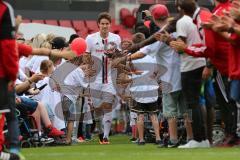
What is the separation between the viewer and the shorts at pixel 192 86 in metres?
12.0

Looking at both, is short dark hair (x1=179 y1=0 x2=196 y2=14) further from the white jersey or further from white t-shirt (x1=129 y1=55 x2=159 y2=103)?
the white jersey

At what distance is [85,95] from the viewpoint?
55.2 feet

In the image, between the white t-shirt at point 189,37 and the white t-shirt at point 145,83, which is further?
the white t-shirt at point 145,83

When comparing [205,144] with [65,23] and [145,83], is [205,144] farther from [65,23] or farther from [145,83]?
[65,23]

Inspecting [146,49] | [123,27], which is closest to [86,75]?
[146,49]

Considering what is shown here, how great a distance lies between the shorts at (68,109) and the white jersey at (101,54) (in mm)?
1017

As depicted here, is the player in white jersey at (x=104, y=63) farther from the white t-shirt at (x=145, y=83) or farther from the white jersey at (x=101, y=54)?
the white t-shirt at (x=145, y=83)

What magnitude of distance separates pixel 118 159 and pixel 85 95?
284 inches

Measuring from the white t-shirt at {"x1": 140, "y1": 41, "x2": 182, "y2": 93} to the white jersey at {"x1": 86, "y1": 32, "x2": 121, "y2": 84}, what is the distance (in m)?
2.57

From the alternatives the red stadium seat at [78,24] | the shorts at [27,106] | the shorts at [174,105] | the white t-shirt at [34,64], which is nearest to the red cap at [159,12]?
the shorts at [174,105]

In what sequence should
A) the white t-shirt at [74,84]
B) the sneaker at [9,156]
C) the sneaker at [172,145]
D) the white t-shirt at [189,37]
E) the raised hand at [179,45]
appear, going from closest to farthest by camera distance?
the sneaker at [9,156]
the raised hand at [179,45]
the white t-shirt at [189,37]
the sneaker at [172,145]
the white t-shirt at [74,84]

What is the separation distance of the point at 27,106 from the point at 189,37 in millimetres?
4194

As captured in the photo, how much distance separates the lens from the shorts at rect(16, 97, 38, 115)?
48.9ft

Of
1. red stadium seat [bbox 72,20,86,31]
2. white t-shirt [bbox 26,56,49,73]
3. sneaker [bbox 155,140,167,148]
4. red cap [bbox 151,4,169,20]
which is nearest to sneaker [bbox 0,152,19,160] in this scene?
sneaker [bbox 155,140,167,148]
